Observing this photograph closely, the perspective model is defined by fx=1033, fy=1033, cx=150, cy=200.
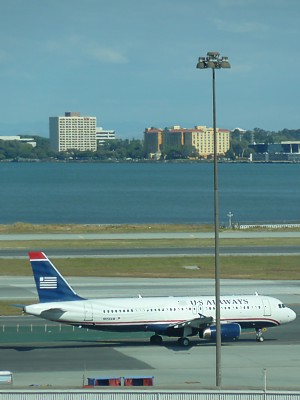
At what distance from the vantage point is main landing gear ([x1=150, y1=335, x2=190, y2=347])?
214 ft

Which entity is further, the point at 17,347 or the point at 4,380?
the point at 17,347

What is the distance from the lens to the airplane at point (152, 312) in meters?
63.6

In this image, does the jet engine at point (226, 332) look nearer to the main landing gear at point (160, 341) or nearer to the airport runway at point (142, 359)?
the airport runway at point (142, 359)

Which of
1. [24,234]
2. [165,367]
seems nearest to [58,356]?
[165,367]

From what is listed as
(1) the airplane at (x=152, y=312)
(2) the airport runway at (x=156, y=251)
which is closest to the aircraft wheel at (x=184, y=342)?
(1) the airplane at (x=152, y=312)

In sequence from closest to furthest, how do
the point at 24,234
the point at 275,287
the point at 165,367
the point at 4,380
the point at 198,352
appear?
the point at 4,380 → the point at 165,367 → the point at 198,352 → the point at 275,287 → the point at 24,234

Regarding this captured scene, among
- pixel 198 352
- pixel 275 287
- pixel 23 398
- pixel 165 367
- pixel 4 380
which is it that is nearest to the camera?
pixel 23 398

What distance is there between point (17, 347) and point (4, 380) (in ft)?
49.2

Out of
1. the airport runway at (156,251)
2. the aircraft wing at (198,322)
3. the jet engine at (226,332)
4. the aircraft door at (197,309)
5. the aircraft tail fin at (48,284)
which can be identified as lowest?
the airport runway at (156,251)

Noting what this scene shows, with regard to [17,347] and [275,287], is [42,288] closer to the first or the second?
[17,347]

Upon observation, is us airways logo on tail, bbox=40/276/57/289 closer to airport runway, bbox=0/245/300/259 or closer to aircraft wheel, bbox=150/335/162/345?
aircraft wheel, bbox=150/335/162/345

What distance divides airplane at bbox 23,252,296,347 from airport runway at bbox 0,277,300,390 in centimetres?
115

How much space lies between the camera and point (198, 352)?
208 feet

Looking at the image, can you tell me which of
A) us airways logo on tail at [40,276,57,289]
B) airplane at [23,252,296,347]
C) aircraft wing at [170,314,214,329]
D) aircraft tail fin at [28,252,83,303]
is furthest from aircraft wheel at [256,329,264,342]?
us airways logo on tail at [40,276,57,289]
